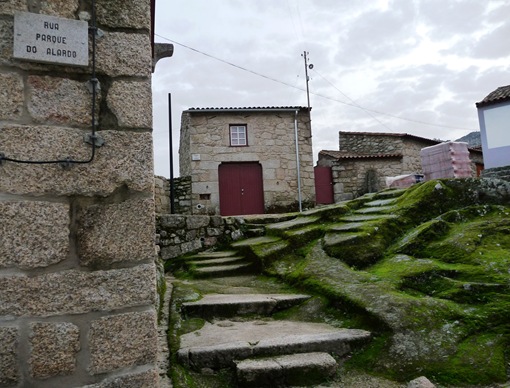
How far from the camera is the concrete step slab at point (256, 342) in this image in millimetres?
2512

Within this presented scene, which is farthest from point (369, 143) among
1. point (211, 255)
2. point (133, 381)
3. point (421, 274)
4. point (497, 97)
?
point (133, 381)

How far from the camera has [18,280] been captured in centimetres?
150

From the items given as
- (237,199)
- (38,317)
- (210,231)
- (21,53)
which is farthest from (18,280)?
(237,199)

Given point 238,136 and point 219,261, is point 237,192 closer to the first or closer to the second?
point 238,136

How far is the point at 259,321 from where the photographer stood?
11.1 ft

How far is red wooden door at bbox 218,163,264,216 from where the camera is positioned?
1379 cm

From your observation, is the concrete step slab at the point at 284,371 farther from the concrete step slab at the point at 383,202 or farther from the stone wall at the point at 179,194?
the stone wall at the point at 179,194

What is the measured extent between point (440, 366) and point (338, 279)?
1.40m

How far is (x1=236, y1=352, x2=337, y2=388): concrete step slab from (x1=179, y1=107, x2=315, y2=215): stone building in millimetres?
10991

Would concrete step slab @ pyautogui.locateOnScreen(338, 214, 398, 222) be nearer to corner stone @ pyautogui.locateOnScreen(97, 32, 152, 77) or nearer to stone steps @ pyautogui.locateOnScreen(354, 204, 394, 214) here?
stone steps @ pyautogui.locateOnScreen(354, 204, 394, 214)

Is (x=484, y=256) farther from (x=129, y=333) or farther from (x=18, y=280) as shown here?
(x=18, y=280)

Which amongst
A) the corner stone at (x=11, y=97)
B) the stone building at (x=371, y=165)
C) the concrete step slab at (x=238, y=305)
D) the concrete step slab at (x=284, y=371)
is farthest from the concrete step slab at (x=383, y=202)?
the stone building at (x=371, y=165)

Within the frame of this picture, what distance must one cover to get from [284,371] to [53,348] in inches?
54.8

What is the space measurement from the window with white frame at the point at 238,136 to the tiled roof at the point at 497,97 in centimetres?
755
